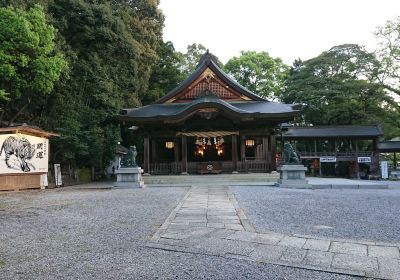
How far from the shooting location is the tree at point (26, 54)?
46.3ft

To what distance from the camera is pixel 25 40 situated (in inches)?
569

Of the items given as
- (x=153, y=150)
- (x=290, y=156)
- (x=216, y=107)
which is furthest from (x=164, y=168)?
(x=290, y=156)

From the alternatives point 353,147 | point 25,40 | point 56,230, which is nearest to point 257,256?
point 56,230

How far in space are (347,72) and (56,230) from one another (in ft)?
109

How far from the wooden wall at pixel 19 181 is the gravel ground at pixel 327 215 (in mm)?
10188

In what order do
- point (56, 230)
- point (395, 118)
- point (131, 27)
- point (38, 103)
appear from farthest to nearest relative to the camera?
point (395, 118) < point (131, 27) < point (38, 103) < point (56, 230)

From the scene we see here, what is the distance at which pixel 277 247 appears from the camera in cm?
464

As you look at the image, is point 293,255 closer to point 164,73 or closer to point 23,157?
point 23,157

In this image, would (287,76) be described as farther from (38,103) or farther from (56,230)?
(56,230)

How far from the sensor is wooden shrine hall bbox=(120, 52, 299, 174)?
18031mm

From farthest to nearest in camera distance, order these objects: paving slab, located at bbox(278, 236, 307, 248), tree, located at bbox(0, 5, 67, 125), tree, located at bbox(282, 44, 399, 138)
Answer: tree, located at bbox(282, 44, 399, 138)
tree, located at bbox(0, 5, 67, 125)
paving slab, located at bbox(278, 236, 307, 248)

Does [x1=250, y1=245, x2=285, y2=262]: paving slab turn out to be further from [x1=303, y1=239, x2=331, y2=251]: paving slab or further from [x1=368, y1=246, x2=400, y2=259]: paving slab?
[x1=368, y1=246, x2=400, y2=259]: paving slab

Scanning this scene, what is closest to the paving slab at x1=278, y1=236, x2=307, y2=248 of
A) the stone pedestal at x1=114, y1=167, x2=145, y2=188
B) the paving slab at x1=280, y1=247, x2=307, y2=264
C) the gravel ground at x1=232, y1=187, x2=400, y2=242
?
the paving slab at x1=280, y1=247, x2=307, y2=264

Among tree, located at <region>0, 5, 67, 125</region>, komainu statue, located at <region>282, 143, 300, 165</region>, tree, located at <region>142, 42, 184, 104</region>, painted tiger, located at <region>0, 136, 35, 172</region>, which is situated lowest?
komainu statue, located at <region>282, 143, 300, 165</region>
